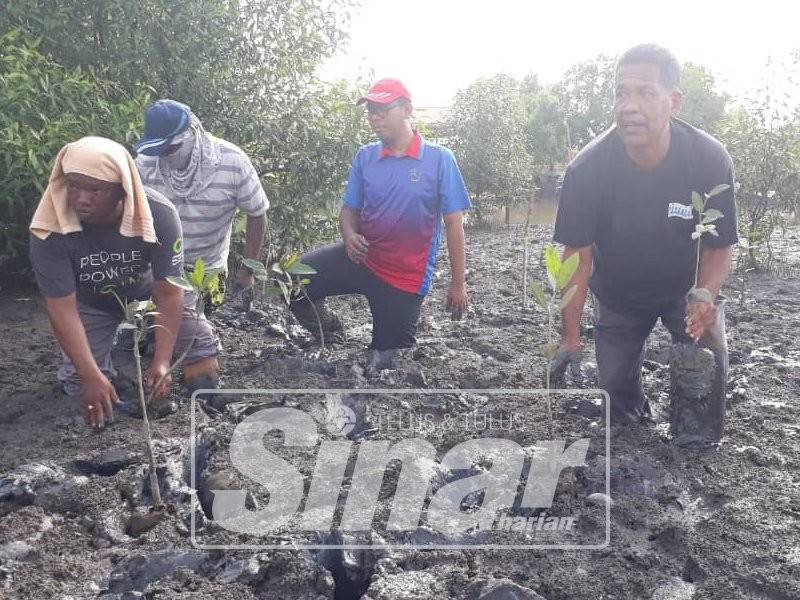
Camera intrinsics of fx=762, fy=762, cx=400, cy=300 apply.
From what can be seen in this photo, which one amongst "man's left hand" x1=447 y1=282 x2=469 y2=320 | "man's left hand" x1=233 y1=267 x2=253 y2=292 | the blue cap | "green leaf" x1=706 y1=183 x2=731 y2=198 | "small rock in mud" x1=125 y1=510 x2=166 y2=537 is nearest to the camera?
"small rock in mud" x1=125 y1=510 x2=166 y2=537

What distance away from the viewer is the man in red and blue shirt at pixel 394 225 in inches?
163

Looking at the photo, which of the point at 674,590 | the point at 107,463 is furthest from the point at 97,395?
the point at 674,590

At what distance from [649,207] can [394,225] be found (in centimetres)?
147

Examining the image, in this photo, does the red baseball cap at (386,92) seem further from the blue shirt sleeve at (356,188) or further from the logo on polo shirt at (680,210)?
the logo on polo shirt at (680,210)

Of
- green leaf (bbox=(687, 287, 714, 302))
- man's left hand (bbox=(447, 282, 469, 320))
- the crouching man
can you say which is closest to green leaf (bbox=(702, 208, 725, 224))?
green leaf (bbox=(687, 287, 714, 302))

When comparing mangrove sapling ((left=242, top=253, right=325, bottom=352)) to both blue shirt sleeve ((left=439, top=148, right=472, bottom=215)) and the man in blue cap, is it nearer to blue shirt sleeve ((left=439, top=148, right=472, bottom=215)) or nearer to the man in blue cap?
the man in blue cap

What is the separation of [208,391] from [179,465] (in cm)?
60

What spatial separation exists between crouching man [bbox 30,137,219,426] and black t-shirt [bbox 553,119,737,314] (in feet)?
5.62

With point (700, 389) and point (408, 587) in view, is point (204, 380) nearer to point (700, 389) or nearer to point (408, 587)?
point (408, 587)

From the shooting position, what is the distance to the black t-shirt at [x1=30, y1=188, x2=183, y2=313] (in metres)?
3.09

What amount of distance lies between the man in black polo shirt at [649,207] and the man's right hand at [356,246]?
1.29 metres

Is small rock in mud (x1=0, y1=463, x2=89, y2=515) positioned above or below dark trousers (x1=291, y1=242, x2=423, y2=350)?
below

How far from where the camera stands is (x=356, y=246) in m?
Result: 4.22

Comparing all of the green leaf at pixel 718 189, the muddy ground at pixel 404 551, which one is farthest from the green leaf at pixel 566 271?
the muddy ground at pixel 404 551
